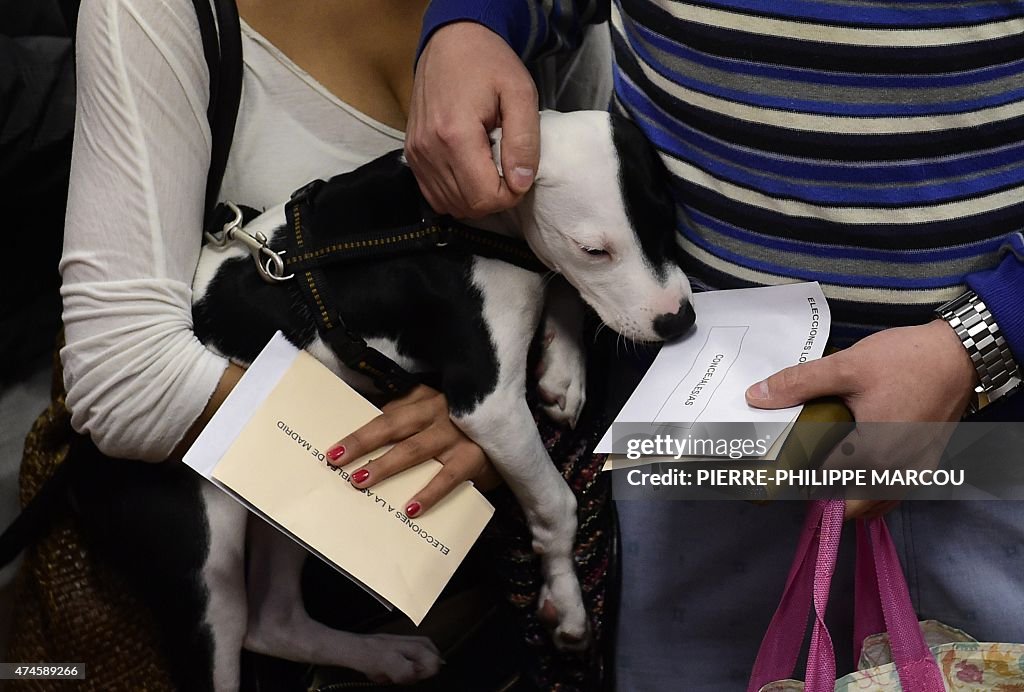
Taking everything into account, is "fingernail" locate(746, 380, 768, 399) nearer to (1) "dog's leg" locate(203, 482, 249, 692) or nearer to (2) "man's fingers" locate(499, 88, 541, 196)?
(2) "man's fingers" locate(499, 88, 541, 196)

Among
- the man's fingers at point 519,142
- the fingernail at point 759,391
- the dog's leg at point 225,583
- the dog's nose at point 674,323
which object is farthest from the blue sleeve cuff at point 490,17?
the dog's leg at point 225,583

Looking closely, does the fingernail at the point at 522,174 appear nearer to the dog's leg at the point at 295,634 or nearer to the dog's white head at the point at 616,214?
the dog's white head at the point at 616,214

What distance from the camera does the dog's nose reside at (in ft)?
3.00

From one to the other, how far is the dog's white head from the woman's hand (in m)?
0.24

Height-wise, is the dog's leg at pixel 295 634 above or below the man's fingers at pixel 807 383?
below

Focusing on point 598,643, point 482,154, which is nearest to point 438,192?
point 482,154

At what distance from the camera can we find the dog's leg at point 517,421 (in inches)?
39.6

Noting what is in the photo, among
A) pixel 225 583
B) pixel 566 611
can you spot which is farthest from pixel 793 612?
pixel 225 583

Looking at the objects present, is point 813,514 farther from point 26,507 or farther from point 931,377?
point 26,507

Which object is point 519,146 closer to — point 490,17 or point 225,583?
point 490,17

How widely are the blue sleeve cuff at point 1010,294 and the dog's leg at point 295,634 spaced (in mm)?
845

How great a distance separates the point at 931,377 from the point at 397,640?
81 centimetres

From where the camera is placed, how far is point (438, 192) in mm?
931

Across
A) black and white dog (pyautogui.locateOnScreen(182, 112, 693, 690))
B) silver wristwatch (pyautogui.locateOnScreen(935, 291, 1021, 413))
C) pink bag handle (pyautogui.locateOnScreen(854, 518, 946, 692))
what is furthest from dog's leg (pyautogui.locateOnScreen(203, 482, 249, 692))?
silver wristwatch (pyautogui.locateOnScreen(935, 291, 1021, 413))
